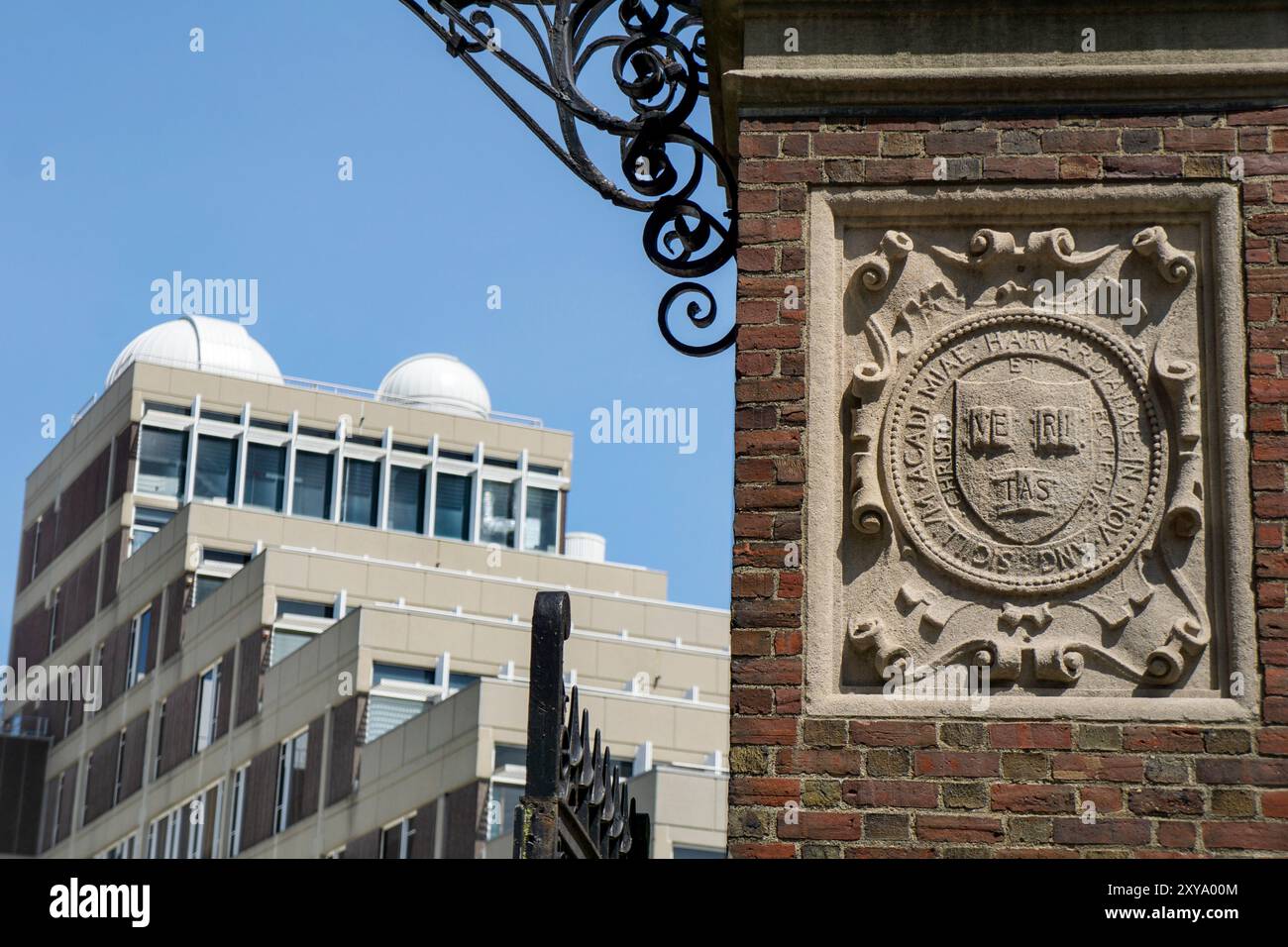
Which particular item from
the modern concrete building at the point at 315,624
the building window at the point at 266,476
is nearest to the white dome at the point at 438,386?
the modern concrete building at the point at 315,624

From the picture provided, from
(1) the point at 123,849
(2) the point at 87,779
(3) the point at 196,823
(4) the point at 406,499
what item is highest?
(4) the point at 406,499

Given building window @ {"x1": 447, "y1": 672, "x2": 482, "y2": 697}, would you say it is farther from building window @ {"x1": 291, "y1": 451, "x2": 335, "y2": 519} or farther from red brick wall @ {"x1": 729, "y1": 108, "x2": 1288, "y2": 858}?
red brick wall @ {"x1": 729, "y1": 108, "x2": 1288, "y2": 858}

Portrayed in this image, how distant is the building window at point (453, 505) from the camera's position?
6944 cm

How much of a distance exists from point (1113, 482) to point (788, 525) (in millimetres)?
Answer: 1200

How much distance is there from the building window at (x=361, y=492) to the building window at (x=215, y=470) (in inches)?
121

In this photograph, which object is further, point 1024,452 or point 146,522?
point 146,522

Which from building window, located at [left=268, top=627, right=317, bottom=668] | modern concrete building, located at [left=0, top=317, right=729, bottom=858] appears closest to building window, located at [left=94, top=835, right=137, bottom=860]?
modern concrete building, located at [left=0, top=317, right=729, bottom=858]

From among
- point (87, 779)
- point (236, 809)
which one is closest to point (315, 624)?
point (236, 809)

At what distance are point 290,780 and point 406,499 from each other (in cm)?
1710

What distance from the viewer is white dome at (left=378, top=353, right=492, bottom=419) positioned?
235 ft

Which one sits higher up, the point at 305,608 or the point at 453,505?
the point at 453,505

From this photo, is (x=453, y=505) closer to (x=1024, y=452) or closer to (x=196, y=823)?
(x=196, y=823)

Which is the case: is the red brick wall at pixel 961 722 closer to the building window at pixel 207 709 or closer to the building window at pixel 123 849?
the building window at pixel 207 709

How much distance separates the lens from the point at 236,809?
55.7 metres
